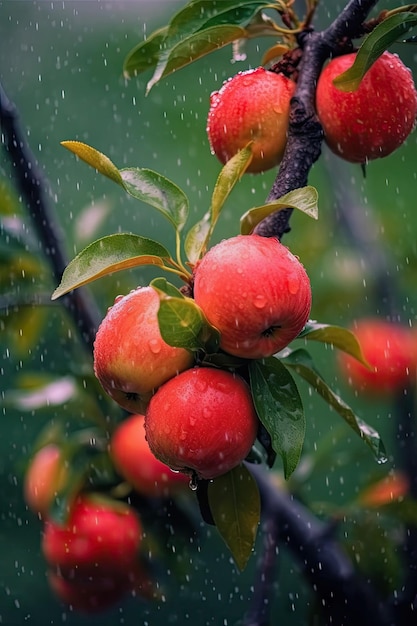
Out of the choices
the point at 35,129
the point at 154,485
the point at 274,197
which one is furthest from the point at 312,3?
the point at 35,129

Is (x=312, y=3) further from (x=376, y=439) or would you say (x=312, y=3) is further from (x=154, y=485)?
(x=154, y=485)

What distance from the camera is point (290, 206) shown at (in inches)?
24.7

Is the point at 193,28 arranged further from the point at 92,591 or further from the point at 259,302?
the point at 92,591

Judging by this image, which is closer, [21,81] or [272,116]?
[272,116]

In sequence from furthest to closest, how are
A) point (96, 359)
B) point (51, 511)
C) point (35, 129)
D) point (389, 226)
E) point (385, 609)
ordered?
1. point (35, 129)
2. point (389, 226)
3. point (51, 511)
4. point (385, 609)
5. point (96, 359)

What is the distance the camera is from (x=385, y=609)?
3.53 feet

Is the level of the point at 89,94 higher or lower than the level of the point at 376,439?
lower

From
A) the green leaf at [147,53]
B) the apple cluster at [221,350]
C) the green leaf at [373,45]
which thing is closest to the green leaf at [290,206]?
the apple cluster at [221,350]

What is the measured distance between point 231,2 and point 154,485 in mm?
674

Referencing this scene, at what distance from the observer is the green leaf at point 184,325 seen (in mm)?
604

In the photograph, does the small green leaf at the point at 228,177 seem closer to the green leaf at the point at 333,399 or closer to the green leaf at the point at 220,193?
the green leaf at the point at 220,193

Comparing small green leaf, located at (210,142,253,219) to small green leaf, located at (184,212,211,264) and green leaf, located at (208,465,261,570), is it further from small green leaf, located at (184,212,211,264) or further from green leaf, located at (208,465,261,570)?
green leaf, located at (208,465,261,570)

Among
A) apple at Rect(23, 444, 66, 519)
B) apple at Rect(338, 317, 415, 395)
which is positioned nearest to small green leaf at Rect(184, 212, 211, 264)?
apple at Rect(23, 444, 66, 519)

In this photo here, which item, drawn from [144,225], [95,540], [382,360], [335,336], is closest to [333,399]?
[335,336]
